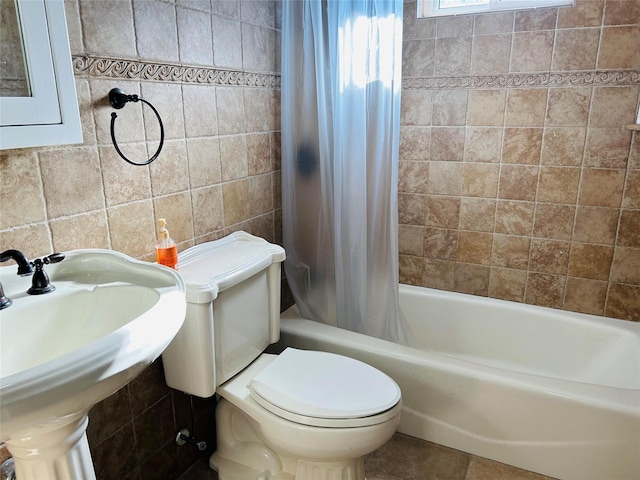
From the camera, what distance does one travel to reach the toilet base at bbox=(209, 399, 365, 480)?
5.61ft

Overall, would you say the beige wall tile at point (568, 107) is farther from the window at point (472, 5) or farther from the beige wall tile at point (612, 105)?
the window at point (472, 5)

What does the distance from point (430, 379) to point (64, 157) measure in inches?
57.0

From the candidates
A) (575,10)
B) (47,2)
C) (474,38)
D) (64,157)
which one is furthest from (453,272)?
(47,2)

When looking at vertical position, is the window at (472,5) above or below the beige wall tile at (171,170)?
above

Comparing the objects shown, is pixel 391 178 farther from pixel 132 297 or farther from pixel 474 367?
pixel 132 297

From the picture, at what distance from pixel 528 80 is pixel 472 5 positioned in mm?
433

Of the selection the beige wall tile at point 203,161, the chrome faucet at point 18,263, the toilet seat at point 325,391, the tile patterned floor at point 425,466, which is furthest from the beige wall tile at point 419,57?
the chrome faucet at point 18,263

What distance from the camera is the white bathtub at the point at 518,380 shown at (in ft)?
5.47

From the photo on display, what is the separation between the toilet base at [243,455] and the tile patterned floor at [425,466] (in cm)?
10

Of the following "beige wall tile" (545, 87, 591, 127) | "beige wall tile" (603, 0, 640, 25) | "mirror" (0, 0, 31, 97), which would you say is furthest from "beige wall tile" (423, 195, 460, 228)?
"mirror" (0, 0, 31, 97)

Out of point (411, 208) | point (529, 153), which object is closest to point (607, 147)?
point (529, 153)

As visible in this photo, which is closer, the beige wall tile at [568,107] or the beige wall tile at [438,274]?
the beige wall tile at [568,107]

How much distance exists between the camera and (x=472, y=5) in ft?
7.14

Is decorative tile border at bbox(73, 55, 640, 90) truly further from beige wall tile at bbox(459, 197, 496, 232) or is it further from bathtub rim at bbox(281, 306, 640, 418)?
bathtub rim at bbox(281, 306, 640, 418)
